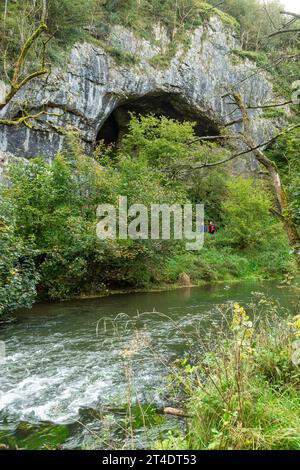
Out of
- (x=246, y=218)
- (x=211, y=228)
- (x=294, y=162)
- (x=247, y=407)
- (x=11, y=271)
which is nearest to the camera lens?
(x=247, y=407)

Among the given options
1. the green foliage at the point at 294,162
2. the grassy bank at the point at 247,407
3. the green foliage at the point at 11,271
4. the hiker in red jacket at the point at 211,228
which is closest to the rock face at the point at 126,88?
the hiker in red jacket at the point at 211,228


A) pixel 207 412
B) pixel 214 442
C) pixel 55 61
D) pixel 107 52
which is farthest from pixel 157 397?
pixel 107 52

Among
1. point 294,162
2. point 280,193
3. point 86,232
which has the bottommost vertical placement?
point 86,232

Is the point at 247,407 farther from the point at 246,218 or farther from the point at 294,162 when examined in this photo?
the point at 246,218

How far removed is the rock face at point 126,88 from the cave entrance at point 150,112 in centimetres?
8

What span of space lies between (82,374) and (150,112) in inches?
1173

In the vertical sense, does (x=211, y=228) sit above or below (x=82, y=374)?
above

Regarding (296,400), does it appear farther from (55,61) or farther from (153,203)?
(55,61)

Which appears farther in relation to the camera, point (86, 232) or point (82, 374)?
point (86, 232)

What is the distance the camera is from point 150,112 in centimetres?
3369

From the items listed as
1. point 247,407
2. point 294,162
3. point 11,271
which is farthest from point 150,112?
point 247,407

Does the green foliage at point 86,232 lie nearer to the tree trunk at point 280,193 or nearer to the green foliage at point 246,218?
the green foliage at point 246,218

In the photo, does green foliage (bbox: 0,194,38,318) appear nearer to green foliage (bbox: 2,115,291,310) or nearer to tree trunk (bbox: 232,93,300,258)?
green foliage (bbox: 2,115,291,310)

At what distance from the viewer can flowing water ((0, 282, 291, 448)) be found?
14.7ft
